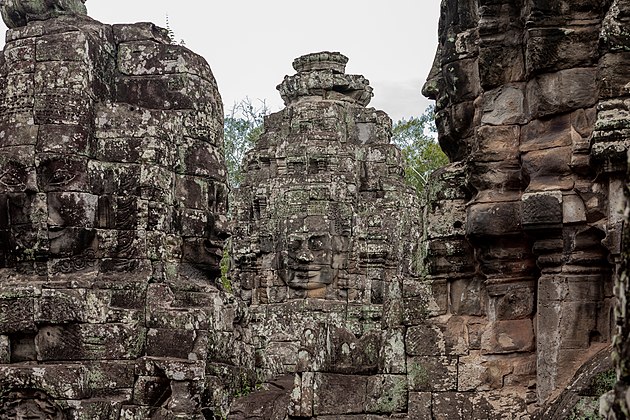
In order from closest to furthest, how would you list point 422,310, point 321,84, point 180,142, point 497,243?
point 497,243
point 422,310
point 180,142
point 321,84

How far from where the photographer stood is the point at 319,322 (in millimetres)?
10695

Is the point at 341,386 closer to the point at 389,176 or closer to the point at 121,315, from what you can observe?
the point at 121,315

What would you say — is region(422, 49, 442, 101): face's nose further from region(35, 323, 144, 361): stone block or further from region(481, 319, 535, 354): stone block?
region(35, 323, 144, 361): stone block

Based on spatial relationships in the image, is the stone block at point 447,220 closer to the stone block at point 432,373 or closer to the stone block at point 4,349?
the stone block at point 432,373

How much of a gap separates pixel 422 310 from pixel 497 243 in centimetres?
101

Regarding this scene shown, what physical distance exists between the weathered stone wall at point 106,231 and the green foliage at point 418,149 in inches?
959

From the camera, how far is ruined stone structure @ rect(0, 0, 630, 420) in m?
6.48

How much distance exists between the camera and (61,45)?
10.7 meters

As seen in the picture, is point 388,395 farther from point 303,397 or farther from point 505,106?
point 505,106

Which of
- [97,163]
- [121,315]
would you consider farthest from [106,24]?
[121,315]

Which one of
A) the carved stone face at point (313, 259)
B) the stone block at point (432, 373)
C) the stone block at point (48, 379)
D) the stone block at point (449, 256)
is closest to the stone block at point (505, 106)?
the stone block at point (449, 256)

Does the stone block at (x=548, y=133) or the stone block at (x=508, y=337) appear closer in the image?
the stone block at (x=548, y=133)

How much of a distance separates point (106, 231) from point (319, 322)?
2.35 m

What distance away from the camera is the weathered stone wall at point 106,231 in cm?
1017
